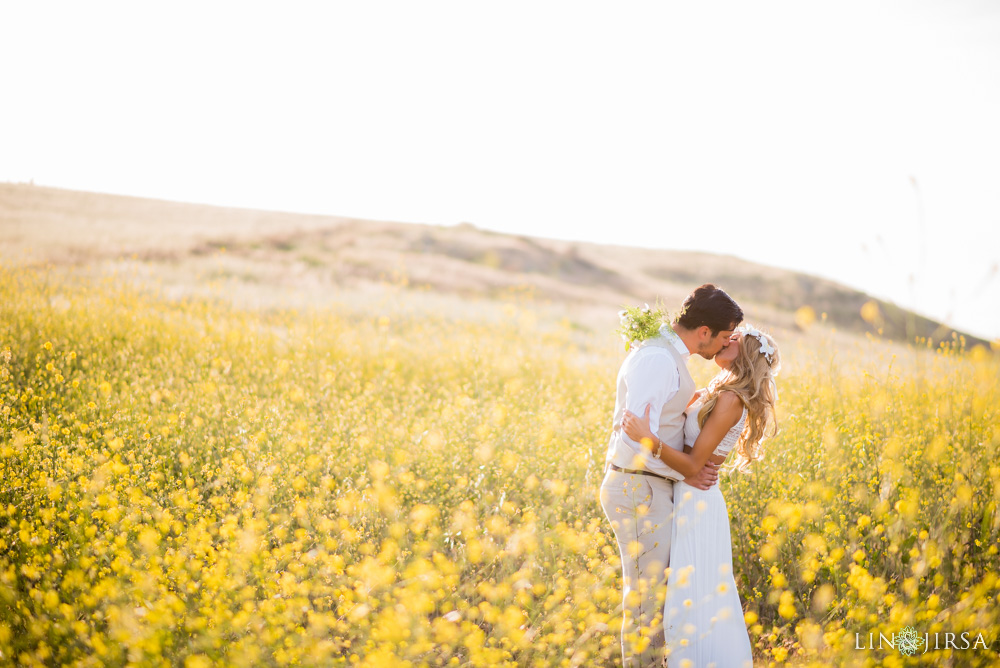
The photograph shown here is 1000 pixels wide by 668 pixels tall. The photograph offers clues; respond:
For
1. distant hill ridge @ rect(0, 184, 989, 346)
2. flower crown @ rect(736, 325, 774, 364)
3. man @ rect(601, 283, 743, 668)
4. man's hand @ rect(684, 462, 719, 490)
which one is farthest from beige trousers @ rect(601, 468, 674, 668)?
distant hill ridge @ rect(0, 184, 989, 346)

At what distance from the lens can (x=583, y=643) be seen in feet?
9.12

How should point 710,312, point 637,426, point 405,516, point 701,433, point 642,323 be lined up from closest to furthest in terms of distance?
1. point 637,426
2. point 701,433
3. point 710,312
4. point 642,323
5. point 405,516

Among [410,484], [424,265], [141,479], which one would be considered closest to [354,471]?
[410,484]

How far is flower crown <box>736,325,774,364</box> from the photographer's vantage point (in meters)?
3.06

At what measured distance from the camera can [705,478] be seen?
2.97 meters

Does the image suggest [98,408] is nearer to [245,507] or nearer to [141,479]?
[141,479]

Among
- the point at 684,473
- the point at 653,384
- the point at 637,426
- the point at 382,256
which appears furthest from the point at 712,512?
the point at 382,256

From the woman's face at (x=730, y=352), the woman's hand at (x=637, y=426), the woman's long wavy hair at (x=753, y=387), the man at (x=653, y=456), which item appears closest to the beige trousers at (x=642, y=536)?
the man at (x=653, y=456)

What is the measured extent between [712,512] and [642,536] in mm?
434

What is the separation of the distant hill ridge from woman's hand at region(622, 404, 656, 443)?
8.74 feet

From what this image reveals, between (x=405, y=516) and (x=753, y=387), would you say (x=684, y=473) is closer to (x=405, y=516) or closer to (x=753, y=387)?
(x=753, y=387)

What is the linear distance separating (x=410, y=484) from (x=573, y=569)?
1.52 m

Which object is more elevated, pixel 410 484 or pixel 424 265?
pixel 424 265

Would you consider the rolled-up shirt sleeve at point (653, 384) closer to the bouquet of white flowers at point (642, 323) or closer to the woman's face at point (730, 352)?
the bouquet of white flowers at point (642, 323)
